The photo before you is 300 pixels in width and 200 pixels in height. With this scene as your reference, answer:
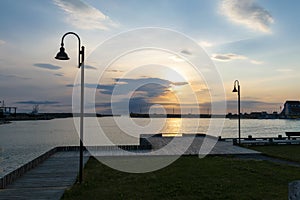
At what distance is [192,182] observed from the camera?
35.1ft

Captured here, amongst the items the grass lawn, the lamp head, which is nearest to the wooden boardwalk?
the grass lawn

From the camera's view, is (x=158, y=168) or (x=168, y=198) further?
(x=158, y=168)

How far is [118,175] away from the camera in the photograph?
40.2 ft

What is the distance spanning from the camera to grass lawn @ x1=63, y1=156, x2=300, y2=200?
902 cm

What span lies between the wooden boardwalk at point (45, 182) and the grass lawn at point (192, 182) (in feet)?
2.02

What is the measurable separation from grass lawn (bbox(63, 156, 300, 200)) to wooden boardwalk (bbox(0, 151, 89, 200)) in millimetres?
617

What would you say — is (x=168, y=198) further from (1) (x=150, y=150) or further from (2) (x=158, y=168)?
(1) (x=150, y=150)

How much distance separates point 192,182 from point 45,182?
228 inches

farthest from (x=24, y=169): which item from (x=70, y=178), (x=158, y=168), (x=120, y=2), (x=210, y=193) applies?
(x=120, y=2)

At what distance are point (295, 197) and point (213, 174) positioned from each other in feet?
25.3

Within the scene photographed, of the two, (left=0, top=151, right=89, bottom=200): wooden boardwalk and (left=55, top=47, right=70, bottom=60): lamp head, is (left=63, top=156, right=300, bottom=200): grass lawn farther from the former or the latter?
(left=55, top=47, right=70, bottom=60): lamp head

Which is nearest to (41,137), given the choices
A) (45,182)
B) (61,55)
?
(45,182)

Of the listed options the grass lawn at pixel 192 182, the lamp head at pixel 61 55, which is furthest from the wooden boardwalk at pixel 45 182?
the lamp head at pixel 61 55

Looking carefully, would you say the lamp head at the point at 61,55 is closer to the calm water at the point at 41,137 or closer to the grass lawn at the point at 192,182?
the grass lawn at the point at 192,182
